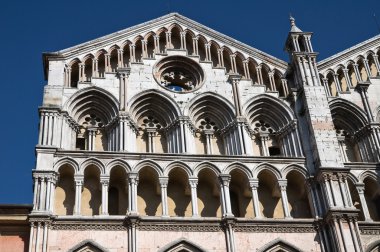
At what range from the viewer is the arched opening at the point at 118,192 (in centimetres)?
1940

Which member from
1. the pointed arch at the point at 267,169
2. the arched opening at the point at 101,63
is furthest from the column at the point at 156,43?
the pointed arch at the point at 267,169

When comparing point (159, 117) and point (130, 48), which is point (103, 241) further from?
point (130, 48)

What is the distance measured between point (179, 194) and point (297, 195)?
368 cm

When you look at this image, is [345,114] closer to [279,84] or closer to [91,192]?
[279,84]

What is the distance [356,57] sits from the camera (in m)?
24.5

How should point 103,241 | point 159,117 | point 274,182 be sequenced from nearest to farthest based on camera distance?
point 103,241 < point 274,182 < point 159,117

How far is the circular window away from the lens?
22594 millimetres

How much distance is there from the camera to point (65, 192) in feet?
63.2

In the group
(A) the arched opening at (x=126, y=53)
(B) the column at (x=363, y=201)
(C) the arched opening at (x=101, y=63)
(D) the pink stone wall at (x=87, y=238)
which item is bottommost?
(D) the pink stone wall at (x=87, y=238)

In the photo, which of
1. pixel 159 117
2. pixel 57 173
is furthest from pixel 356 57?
pixel 57 173

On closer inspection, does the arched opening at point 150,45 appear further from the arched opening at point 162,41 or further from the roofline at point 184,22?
the roofline at point 184,22

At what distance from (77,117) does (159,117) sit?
2643mm

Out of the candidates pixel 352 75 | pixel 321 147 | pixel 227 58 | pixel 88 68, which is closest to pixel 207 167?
pixel 321 147

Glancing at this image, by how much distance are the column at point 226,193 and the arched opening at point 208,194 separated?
233mm
